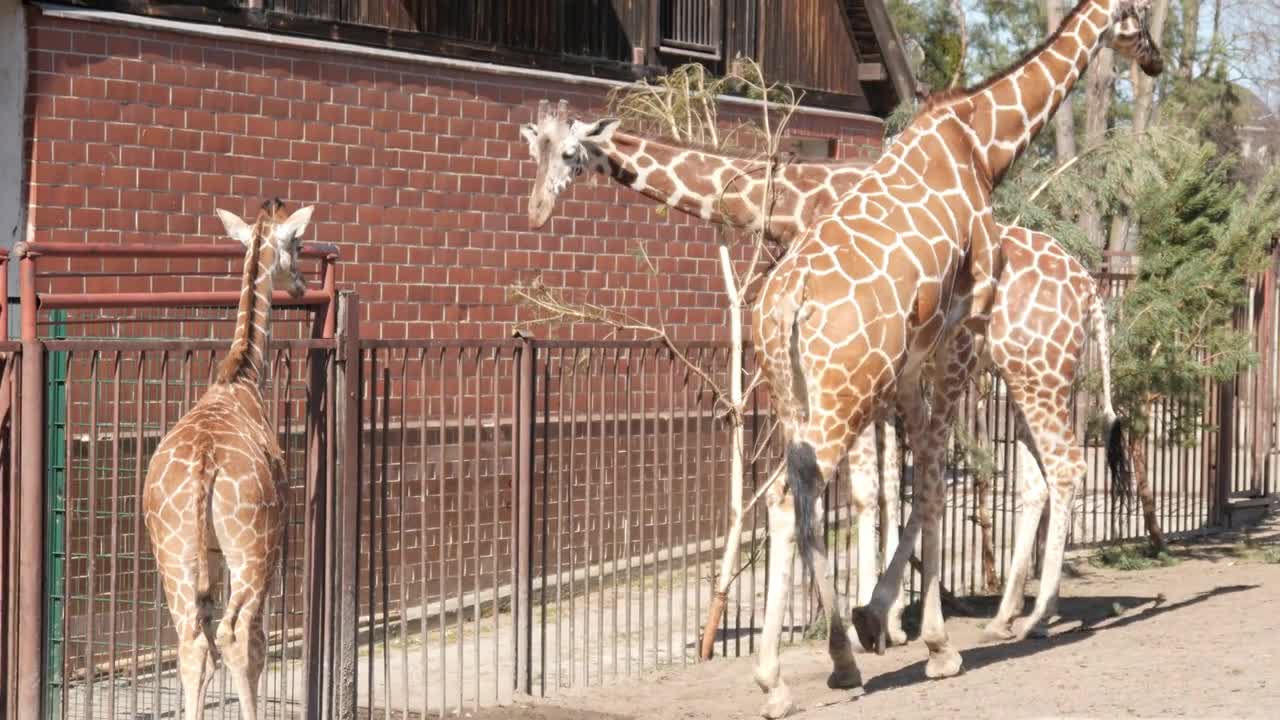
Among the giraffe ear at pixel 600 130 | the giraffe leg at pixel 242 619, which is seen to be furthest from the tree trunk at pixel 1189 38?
the giraffe leg at pixel 242 619

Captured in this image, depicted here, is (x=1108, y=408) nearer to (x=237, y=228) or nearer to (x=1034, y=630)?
(x=1034, y=630)

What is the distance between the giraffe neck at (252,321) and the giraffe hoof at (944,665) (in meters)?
3.89

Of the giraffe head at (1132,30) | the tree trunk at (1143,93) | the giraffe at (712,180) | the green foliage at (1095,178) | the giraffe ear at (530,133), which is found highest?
the tree trunk at (1143,93)

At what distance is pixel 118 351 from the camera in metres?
7.30

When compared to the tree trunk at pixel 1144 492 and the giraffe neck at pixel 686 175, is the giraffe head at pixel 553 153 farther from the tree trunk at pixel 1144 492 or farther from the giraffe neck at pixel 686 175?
the tree trunk at pixel 1144 492

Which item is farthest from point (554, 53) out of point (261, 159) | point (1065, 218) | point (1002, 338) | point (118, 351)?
point (118, 351)

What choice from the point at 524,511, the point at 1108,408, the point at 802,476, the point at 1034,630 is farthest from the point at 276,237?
the point at 1108,408

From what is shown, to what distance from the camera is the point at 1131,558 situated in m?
14.0

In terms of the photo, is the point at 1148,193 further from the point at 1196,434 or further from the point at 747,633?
the point at 747,633

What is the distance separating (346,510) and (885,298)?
108 inches

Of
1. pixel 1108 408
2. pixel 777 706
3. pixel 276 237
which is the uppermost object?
pixel 276 237

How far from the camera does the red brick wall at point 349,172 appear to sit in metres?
11.6

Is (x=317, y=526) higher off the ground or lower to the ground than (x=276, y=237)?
lower

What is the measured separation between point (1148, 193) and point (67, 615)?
973 centimetres
